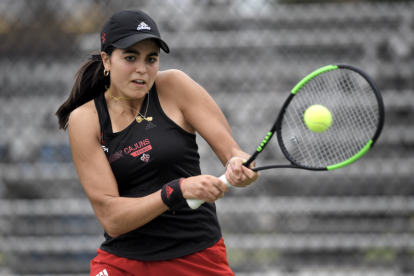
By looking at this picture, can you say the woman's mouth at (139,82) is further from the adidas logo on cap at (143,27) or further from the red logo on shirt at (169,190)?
the red logo on shirt at (169,190)

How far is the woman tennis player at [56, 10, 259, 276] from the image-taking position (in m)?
1.66

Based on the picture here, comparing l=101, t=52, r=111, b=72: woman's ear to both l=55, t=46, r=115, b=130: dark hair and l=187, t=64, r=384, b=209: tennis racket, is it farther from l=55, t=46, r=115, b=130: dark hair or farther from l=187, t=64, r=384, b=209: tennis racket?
l=187, t=64, r=384, b=209: tennis racket

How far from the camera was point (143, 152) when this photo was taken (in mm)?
1702

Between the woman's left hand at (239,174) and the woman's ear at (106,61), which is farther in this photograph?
the woman's ear at (106,61)

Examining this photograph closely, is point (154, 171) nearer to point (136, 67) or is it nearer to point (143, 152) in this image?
point (143, 152)

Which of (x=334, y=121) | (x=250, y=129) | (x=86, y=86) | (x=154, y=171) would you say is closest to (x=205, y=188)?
(x=154, y=171)

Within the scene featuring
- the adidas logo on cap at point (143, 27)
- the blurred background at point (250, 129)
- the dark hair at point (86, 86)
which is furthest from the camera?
the blurred background at point (250, 129)

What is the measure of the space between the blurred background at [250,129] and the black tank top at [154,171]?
166 centimetres

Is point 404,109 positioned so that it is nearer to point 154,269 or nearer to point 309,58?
point 309,58

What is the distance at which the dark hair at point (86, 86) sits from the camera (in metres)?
1.87

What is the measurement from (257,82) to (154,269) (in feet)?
6.69

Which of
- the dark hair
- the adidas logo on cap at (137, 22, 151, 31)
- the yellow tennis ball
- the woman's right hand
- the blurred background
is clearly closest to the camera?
the woman's right hand

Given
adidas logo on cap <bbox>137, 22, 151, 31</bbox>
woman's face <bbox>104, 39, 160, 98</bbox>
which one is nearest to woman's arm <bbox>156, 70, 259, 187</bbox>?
woman's face <bbox>104, 39, 160, 98</bbox>

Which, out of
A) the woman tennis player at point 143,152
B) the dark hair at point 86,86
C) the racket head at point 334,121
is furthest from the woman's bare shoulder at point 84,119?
the racket head at point 334,121
